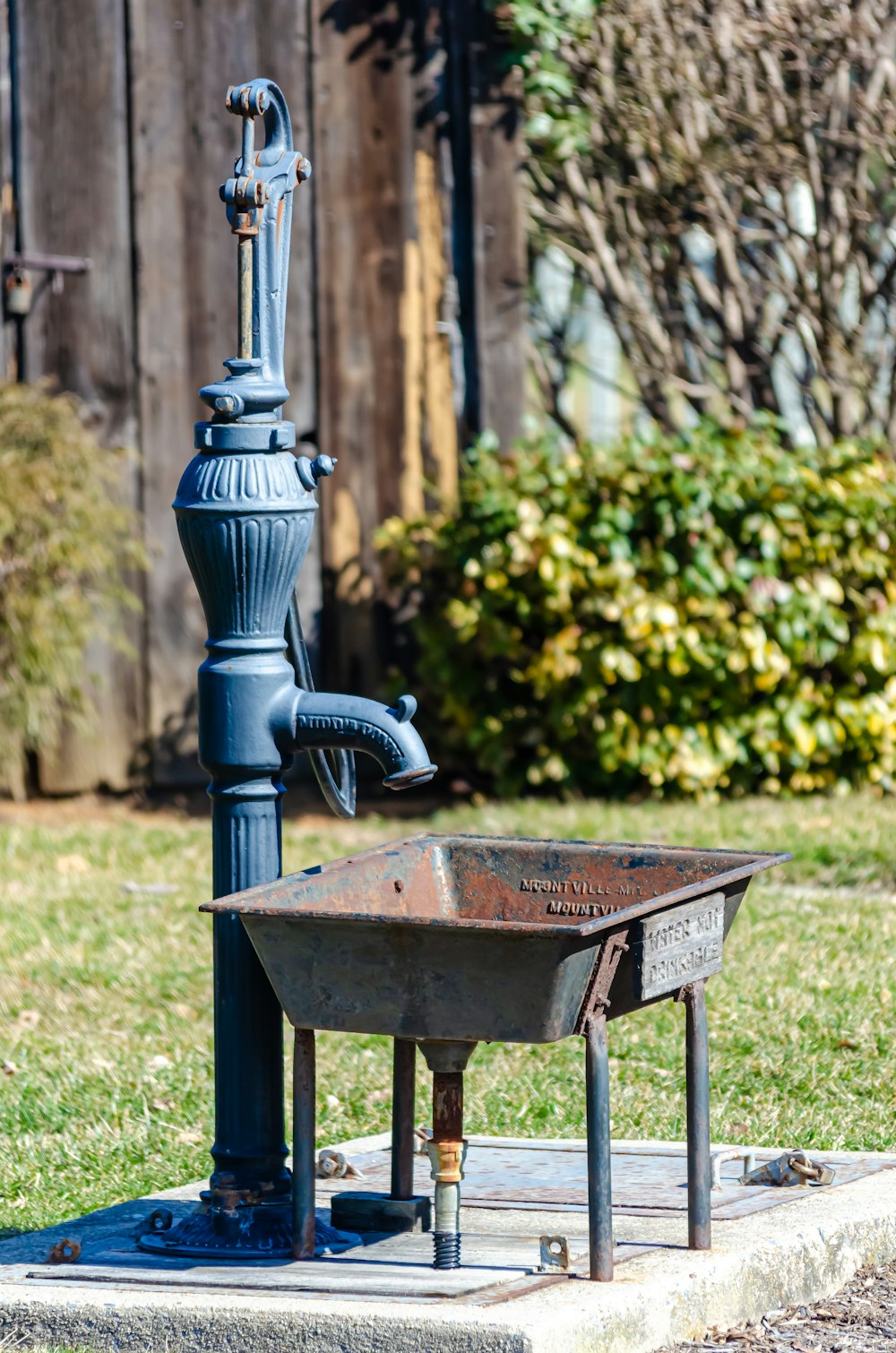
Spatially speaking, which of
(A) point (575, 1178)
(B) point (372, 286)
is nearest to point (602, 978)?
(A) point (575, 1178)

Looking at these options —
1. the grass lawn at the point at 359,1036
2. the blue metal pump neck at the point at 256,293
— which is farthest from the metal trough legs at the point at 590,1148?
the blue metal pump neck at the point at 256,293

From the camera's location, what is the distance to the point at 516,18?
8.35 metres

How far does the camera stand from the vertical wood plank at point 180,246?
814 centimetres

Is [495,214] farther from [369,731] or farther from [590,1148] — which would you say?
[590,1148]

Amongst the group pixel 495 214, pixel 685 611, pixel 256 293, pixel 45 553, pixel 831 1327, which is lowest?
pixel 831 1327

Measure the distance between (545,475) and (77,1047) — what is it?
374 centimetres

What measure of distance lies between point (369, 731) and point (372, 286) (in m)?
5.52

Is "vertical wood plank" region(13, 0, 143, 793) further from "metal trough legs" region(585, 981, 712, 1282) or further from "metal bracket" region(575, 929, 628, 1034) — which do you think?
"metal bracket" region(575, 929, 628, 1034)

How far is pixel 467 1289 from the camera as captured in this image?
10.0 ft

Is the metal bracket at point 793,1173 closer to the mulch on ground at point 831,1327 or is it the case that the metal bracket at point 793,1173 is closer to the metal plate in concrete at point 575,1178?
the metal plate in concrete at point 575,1178

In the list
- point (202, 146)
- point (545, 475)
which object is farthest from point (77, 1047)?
point (202, 146)

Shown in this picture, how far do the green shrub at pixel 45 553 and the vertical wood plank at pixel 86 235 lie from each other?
0.82 feet

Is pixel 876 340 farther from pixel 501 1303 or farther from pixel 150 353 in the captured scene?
pixel 501 1303

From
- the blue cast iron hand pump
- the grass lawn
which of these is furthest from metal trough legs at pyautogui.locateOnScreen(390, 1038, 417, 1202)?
the grass lawn
